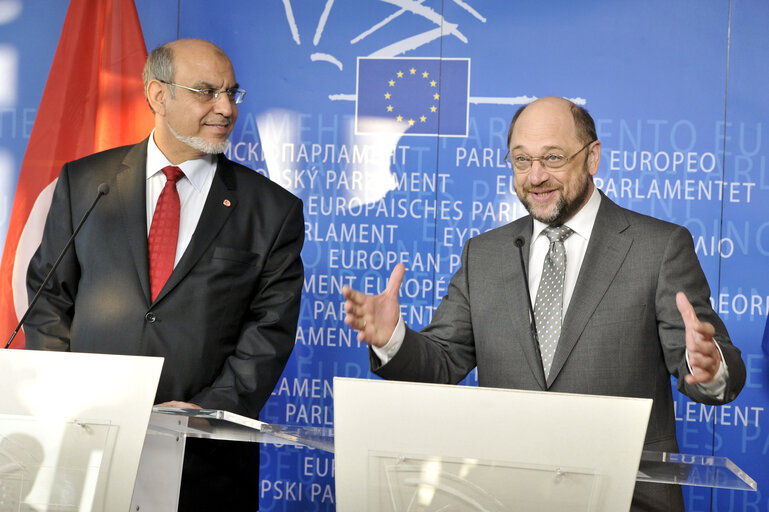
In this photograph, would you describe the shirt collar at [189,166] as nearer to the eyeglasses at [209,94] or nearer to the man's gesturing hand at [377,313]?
the eyeglasses at [209,94]

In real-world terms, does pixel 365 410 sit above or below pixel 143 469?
above

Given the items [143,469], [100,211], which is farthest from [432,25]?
[143,469]

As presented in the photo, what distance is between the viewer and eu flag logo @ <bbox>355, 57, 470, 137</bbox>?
169 inches

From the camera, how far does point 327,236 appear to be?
438 centimetres

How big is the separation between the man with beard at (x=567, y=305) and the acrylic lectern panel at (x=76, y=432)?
0.61 m

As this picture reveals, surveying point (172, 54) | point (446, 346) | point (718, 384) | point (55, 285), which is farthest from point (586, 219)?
point (55, 285)

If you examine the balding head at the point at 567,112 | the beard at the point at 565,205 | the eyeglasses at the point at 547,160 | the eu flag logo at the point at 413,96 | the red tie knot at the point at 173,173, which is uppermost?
the eu flag logo at the point at 413,96

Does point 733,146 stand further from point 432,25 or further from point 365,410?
point 365,410

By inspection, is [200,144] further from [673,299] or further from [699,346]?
[699,346]

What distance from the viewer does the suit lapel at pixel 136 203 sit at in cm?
284

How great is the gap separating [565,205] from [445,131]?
5.78 feet

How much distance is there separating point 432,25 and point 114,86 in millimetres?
1587

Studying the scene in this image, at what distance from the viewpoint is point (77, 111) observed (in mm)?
4207

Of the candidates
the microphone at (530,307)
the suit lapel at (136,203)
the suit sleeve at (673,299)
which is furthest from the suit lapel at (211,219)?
the suit sleeve at (673,299)
